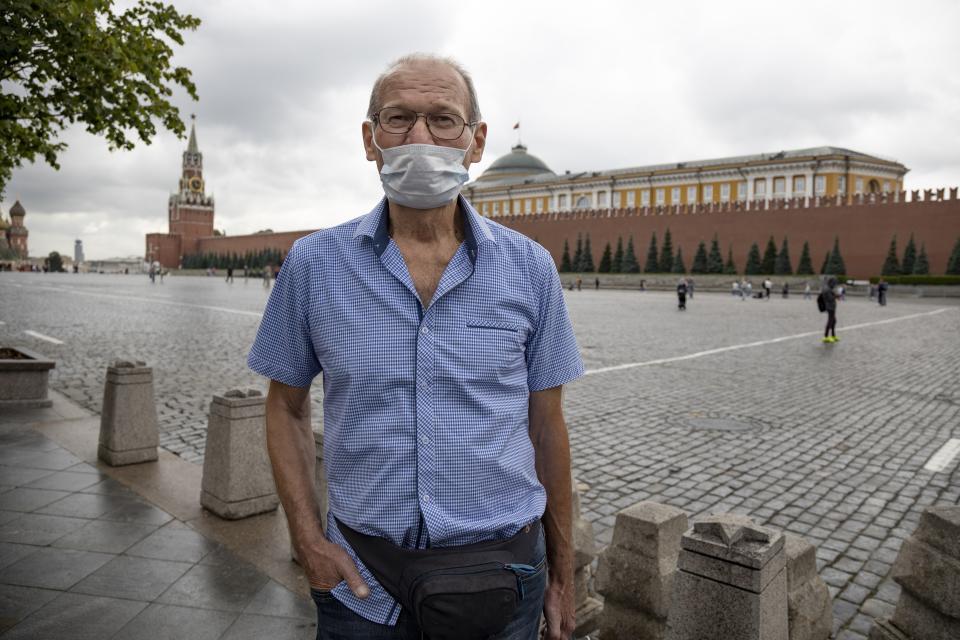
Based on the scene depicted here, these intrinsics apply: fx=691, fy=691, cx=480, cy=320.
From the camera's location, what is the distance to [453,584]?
1.26 meters

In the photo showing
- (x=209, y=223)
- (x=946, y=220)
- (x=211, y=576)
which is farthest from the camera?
(x=209, y=223)

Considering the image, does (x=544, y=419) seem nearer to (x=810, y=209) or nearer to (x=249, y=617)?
(x=249, y=617)

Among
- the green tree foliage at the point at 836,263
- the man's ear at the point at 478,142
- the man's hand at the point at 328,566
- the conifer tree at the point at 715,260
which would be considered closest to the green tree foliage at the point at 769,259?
the conifer tree at the point at 715,260

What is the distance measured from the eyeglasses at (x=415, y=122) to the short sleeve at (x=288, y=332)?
0.33 meters

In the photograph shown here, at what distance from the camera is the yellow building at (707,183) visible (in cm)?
5450

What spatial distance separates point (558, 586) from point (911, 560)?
1499 mm

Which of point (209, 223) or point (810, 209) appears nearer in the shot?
point (810, 209)

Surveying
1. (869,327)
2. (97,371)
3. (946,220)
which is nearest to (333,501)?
(97,371)

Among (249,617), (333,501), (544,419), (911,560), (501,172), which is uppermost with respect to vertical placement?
(501,172)

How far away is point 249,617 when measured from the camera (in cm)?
275

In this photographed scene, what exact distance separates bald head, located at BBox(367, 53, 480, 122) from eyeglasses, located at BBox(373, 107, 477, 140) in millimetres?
26

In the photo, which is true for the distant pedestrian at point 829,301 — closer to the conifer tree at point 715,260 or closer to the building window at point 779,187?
the conifer tree at point 715,260

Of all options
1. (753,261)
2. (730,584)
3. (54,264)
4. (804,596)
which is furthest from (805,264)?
(54,264)

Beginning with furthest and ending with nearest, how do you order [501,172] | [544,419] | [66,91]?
[501,172], [66,91], [544,419]
